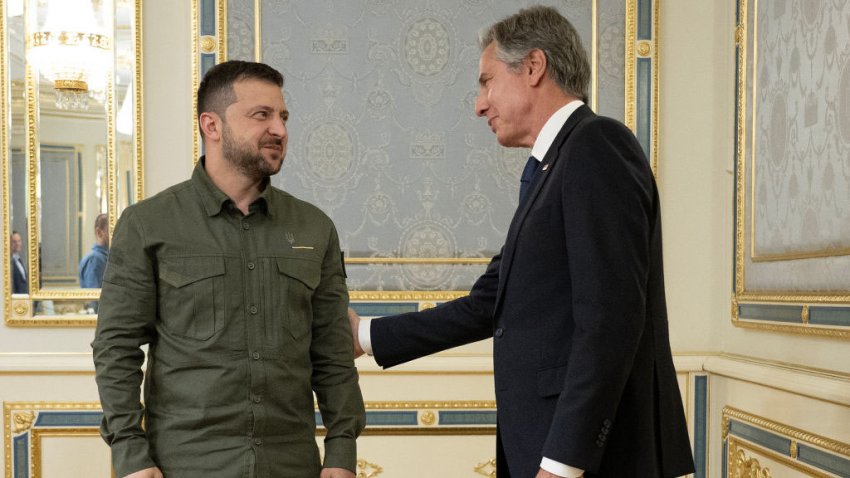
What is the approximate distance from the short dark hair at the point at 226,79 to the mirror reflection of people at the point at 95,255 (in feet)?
4.90

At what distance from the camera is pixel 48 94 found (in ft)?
11.1

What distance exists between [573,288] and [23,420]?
252cm

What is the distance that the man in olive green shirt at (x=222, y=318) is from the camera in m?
1.89

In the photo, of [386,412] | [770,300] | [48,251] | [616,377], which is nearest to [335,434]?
[616,377]

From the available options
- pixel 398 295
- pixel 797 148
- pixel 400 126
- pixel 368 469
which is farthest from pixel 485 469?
pixel 797 148

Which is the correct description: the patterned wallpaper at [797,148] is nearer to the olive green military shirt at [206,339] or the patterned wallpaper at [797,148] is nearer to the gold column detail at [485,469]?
the gold column detail at [485,469]

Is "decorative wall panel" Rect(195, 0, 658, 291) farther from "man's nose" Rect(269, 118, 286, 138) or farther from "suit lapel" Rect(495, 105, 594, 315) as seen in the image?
"suit lapel" Rect(495, 105, 594, 315)

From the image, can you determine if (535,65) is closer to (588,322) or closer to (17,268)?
(588,322)

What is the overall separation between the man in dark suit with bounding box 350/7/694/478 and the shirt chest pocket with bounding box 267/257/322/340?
45 centimetres

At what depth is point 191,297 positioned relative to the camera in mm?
1914

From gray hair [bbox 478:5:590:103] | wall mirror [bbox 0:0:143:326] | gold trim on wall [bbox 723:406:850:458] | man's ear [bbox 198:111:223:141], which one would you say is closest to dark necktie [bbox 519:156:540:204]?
gray hair [bbox 478:5:590:103]

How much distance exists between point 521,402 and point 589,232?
386 mm

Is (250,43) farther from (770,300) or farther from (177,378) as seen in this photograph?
(770,300)

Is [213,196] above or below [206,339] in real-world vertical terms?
above
